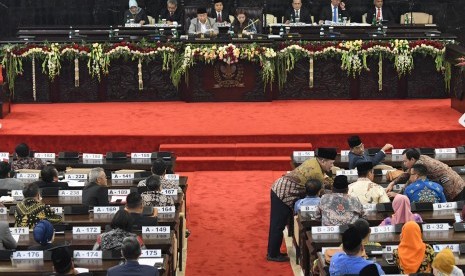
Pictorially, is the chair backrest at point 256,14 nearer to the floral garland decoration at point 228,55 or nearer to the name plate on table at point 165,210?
the floral garland decoration at point 228,55

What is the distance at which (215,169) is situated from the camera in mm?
16828

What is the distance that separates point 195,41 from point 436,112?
4.51m

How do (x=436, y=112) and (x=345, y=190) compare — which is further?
(x=436, y=112)

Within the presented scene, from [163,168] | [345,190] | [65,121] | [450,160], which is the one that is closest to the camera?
[345,190]

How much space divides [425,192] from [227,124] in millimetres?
6706

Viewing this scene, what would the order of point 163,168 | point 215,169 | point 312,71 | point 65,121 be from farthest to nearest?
point 312,71 < point 65,121 < point 215,169 < point 163,168

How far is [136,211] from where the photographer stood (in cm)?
1080

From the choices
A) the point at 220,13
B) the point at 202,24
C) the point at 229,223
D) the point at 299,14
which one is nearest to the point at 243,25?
the point at 202,24

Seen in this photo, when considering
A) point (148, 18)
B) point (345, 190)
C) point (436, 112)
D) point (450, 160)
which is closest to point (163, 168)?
point (345, 190)

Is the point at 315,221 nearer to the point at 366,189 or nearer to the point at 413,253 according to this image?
the point at 366,189

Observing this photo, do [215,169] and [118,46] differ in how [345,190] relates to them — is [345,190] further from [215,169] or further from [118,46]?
[118,46]

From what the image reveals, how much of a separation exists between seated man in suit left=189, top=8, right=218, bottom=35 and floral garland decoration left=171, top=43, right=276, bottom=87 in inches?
48.9

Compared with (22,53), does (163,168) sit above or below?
below

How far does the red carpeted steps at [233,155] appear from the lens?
16781mm
